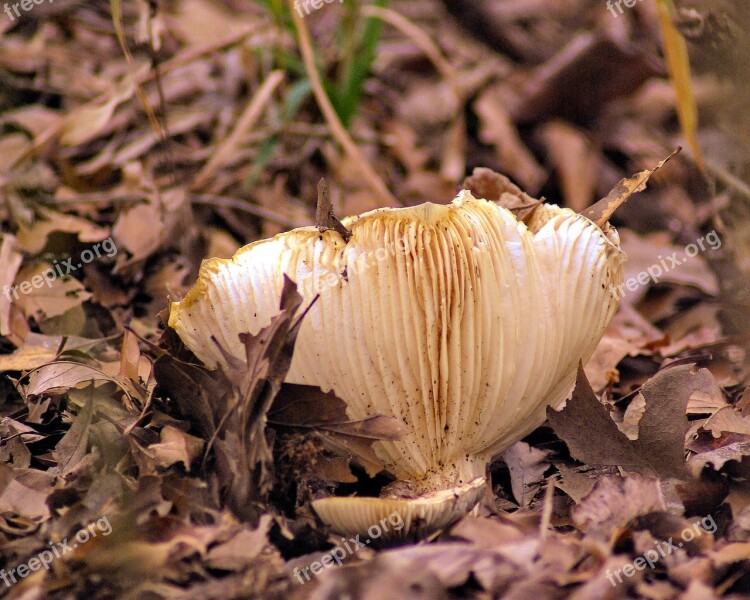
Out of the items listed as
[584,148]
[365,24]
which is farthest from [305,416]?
[584,148]

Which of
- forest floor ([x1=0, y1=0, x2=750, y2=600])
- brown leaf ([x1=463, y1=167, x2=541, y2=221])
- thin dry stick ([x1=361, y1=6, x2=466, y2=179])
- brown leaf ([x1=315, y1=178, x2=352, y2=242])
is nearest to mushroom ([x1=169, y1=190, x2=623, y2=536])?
brown leaf ([x1=315, y1=178, x2=352, y2=242])

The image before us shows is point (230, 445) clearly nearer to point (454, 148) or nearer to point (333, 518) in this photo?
point (333, 518)

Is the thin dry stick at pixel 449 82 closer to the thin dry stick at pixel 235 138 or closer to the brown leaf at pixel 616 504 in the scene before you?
the thin dry stick at pixel 235 138

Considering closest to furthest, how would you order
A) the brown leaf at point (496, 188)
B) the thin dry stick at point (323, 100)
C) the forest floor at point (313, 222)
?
1. the forest floor at point (313, 222)
2. the brown leaf at point (496, 188)
3. the thin dry stick at point (323, 100)

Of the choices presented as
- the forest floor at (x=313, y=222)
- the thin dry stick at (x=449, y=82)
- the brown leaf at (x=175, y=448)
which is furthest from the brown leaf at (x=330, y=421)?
the thin dry stick at (x=449, y=82)

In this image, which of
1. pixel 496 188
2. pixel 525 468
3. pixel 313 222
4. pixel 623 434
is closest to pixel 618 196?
pixel 496 188

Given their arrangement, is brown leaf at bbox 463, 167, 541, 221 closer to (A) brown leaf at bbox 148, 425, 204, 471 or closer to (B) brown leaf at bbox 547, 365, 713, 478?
(B) brown leaf at bbox 547, 365, 713, 478

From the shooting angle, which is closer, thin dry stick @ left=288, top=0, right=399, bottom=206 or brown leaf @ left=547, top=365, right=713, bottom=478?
brown leaf @ left=547, top=365, right=713, bottom=478

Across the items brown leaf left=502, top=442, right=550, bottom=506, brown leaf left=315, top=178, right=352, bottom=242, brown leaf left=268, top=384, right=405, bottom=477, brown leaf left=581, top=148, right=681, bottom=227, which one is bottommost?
brown leaf left=502, top=442, right=550, bottom=506
